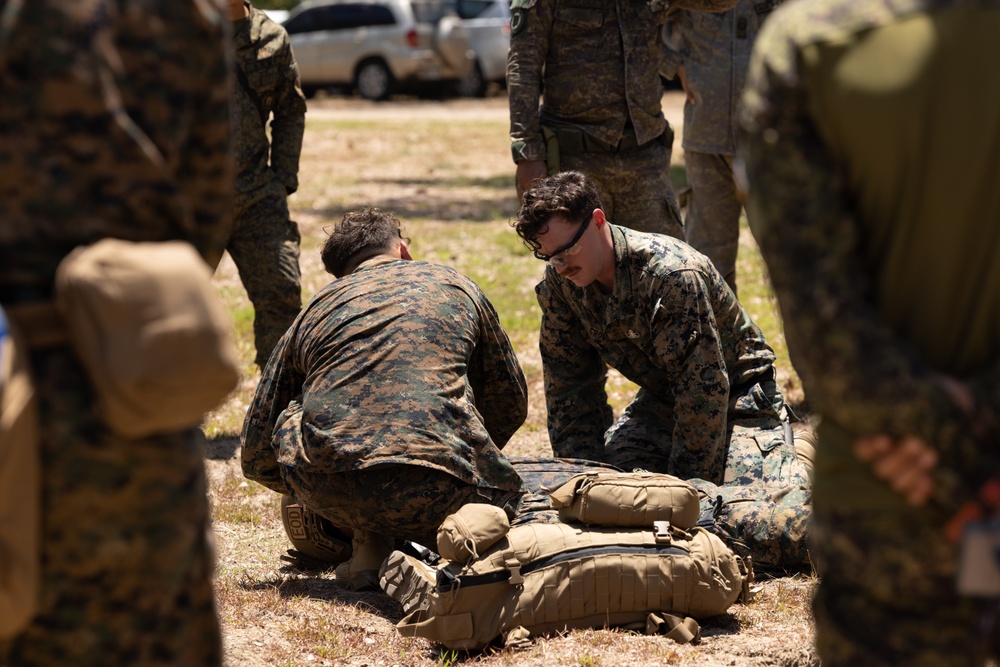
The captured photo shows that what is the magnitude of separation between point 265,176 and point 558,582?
A: 306 centimetres

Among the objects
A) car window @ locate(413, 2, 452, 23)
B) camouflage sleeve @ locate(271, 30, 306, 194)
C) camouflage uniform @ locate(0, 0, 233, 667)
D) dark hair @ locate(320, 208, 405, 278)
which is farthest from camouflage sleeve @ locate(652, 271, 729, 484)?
car window @ locate(413, 2, 452, 23)

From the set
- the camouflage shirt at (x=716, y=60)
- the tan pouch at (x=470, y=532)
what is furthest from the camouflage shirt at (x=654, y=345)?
the camouflage shirt at (x=716, y=60)

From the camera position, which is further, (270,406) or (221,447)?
(221,447)

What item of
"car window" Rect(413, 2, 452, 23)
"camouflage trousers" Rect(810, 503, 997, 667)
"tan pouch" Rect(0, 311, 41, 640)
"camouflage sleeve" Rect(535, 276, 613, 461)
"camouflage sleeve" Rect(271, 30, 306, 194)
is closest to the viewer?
"tan pouch" Rect(0, 311, 41, 640)

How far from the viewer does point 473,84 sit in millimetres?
20938

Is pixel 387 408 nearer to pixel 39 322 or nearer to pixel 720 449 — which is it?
pixel 720 449

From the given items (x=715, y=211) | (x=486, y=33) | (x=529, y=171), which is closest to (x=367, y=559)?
(x=529, y=171)

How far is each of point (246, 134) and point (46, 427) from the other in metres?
4.39

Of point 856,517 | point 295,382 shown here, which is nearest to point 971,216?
point 856,517

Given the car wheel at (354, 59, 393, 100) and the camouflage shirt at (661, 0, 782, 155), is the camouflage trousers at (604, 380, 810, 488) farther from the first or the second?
the car wheel at (354, 59, 393, 100)

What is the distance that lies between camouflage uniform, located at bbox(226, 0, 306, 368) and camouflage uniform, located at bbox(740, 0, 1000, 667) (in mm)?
4333

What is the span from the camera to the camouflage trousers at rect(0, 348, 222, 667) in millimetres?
1894

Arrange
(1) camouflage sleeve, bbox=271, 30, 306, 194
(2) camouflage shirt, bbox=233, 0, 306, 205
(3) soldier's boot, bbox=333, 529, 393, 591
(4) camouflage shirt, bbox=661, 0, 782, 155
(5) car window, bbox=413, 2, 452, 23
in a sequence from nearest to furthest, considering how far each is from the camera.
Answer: (3) soldier's boot, bbox=333, 529, 393, 591
(2) camouflage shirt, bbox=233, 0, 306, 205
(1) camouflage sleeve, bbox=271, 30, 306, 194
(4) camouflage shirt, bbox=661, 0, 782, 155
(5) car window, bbox=413, 2, 452, 23

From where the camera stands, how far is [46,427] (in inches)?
74.0
